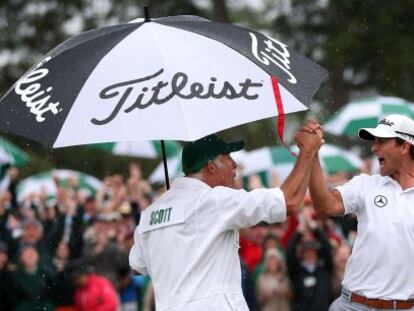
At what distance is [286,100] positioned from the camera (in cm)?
668

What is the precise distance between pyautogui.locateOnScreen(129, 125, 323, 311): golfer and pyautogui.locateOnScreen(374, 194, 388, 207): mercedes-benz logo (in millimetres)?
956

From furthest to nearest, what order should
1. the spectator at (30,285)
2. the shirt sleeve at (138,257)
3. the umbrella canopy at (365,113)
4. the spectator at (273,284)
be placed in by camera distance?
the umbrella canopy at (365,113) → the spectator at (273,284) → the spectator at (30,285) → the shirt sleeve at (138,257)

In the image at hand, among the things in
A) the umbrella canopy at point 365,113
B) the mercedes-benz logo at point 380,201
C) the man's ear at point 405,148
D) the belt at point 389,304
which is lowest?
the umbrella canopy at point 365,113

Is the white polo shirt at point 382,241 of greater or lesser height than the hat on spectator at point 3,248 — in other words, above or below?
above

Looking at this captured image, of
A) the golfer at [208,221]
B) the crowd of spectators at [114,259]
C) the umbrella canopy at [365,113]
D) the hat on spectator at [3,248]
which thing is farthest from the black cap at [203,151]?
the umbrella canopy at [365,113]

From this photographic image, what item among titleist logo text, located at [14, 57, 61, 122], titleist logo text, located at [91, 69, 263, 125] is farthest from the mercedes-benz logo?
titleist logo text, located at [14, 57, 61, 122]

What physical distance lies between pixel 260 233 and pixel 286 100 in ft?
28.9

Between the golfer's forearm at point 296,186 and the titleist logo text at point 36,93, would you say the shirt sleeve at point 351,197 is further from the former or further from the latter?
the titleist logo text at point 36,93

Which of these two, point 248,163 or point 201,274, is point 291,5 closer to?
point 248,163

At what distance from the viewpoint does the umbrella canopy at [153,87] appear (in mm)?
6594

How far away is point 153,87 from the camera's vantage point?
6684 millimetres

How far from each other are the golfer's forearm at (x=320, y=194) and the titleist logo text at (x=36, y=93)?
1479mm

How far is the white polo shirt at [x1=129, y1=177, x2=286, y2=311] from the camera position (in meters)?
6.72

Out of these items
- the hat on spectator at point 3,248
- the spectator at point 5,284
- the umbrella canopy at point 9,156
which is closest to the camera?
the spectator at point 5,284
